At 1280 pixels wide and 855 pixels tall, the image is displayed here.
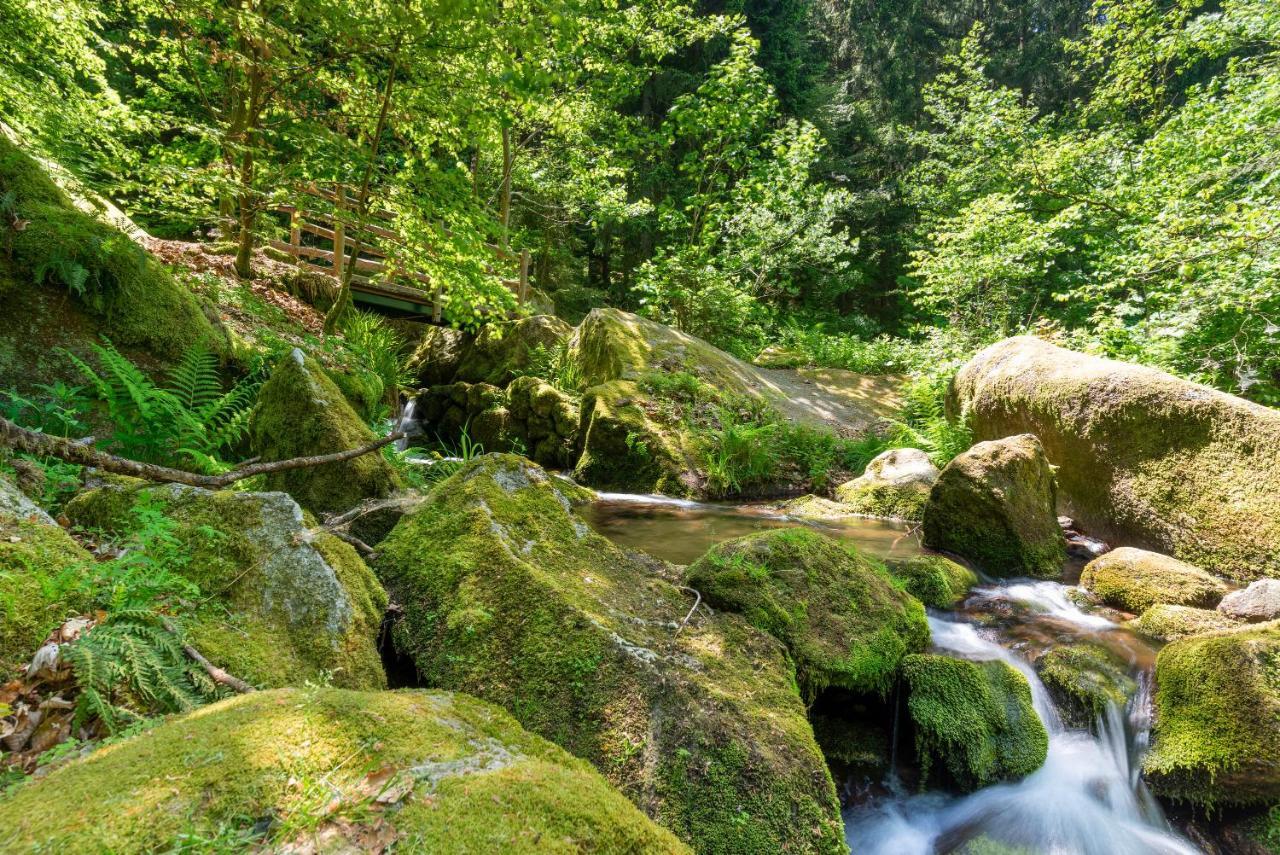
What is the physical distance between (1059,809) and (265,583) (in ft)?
14.4

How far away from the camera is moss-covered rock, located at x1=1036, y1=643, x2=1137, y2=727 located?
371 centimetres

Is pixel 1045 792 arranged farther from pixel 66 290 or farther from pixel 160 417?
pixel 66 290

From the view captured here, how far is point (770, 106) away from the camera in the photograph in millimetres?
14680

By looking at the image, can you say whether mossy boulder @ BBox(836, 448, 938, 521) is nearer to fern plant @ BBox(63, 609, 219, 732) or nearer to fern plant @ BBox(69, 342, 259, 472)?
fern plant @ BBox(69, 342, 259, 472)

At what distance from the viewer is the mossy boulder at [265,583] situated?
82.2 inches

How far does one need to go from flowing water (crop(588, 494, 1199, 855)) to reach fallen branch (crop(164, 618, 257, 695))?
290cm

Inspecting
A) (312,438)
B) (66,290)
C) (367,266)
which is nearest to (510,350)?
(367,266)

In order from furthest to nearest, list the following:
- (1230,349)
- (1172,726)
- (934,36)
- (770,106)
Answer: (934,36)
(770,106)
(1230,349)
(1172,726)

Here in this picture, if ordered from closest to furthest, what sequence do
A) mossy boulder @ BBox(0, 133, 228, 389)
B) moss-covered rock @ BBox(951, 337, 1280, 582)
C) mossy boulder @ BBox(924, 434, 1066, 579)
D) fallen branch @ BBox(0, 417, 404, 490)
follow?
fallen branch @ BBox(0, 417, 404, 490), mossy boulder @ BBox(0, 133, 228, 389), moss-covered rock @ BBox(951, 337, 1280, 582), mossy boulder @ BBox(924, 434, 1066, 579)

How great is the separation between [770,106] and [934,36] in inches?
658

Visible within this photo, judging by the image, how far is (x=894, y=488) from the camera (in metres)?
7.91

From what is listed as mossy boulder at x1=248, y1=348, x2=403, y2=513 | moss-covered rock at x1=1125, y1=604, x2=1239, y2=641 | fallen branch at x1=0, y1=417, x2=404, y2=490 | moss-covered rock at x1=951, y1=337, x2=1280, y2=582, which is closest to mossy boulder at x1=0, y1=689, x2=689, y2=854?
fallen branch at x1=0, y1=417, x2=404, y2=490

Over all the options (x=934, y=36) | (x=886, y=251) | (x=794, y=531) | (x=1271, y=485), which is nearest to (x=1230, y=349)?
(x=1271, y=485)

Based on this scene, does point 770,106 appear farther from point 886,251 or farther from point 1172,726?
point 1172,726
